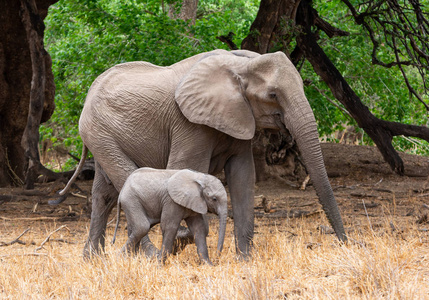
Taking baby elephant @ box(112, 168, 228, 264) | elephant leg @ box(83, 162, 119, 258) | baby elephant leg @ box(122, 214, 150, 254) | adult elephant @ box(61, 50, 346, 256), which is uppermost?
adult elephant @ box(61, 50, 346, 256)

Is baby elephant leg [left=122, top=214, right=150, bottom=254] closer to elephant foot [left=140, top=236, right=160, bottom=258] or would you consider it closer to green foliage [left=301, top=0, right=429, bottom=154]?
elephant foot [left=140, top=236, right=160, bottom=258]

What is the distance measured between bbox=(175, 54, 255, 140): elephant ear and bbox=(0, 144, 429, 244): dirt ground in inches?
64.5

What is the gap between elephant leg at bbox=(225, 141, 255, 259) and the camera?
19.3 ft

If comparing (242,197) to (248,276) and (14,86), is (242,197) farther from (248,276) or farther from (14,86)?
(14,86)

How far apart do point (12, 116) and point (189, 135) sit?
790cm

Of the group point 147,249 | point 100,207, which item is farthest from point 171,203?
point 100,207

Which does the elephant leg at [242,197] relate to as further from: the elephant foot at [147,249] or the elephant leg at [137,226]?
the elephant leg at [137,226]

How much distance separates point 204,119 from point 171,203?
92 centimetres

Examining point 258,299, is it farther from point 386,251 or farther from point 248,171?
point 248,171

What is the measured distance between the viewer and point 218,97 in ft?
18.6

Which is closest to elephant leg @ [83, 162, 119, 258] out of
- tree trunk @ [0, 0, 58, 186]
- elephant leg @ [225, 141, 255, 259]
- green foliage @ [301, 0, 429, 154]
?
elephant leg @ [225, 141, 255, 259]

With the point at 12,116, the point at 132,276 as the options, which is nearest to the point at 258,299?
the point at 132,276

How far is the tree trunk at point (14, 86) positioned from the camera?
11.7 meters

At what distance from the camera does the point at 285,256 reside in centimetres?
521
